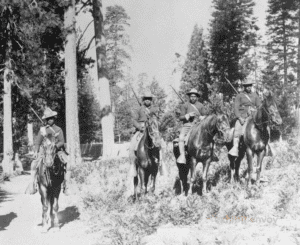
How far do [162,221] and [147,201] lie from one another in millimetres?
2291

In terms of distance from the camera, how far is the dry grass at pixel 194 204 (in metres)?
8.48

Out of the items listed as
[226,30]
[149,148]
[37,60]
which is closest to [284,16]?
[226,30]

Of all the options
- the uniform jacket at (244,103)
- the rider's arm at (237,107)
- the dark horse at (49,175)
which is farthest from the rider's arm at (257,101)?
the dark horse at (49,175)

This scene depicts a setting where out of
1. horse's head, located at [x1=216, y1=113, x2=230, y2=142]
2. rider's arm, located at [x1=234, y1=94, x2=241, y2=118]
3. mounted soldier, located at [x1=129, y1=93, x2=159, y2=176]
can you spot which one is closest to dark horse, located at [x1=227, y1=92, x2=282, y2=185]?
rider's arm, located at [x1=234, y1=94, x2=241, y2=118]

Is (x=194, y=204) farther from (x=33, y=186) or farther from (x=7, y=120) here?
(x=7, y=120)

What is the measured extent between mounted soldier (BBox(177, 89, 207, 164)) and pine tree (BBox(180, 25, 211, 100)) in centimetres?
2933

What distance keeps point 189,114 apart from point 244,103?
1886 mm

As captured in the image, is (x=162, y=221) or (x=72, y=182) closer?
(x=162, y=221)

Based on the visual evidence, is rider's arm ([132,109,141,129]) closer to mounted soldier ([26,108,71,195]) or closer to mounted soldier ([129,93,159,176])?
mounted soldier ([129,93,159,176])

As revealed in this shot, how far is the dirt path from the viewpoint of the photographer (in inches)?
368

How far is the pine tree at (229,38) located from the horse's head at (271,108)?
27.8m

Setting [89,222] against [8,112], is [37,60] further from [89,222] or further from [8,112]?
[89,222]

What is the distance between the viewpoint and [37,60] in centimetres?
2577

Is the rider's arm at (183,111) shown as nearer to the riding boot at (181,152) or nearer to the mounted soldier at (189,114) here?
the mounted soldier at (189,114)
